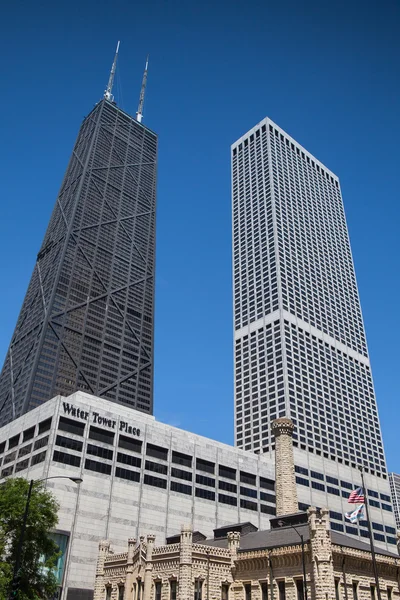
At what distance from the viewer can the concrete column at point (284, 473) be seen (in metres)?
77.4

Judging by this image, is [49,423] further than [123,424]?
No

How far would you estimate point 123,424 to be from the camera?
107625 millimetres

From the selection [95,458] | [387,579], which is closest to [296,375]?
[95,458]

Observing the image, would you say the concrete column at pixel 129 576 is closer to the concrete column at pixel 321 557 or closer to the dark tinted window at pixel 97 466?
the concrete column at pixel 321 557

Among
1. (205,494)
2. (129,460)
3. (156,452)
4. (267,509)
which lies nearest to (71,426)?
(129,460)

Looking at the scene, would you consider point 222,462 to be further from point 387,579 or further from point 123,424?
point 387,579

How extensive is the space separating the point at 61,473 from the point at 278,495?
3768 cm

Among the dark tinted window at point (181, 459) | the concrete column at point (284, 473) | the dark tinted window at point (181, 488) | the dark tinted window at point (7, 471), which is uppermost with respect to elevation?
the dark tinted window at point (181, 459)

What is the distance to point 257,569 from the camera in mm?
55625

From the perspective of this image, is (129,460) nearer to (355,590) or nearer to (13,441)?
(13,441)

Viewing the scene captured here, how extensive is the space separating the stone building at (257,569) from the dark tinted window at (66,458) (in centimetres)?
3297

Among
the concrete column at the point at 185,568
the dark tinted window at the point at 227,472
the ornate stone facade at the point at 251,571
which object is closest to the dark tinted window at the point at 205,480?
the dark tinted window at the point at 227,472

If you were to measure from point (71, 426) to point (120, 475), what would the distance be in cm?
1293

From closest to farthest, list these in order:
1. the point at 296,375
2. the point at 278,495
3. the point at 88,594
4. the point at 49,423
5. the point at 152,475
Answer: the point at 278,495
the point at 88,594
the point at 49,423
the point at 152,475
the point at 296,375
